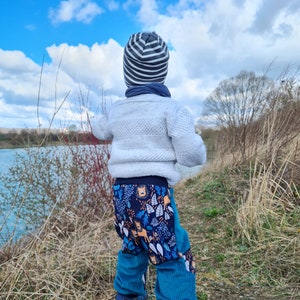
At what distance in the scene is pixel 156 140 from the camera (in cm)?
143

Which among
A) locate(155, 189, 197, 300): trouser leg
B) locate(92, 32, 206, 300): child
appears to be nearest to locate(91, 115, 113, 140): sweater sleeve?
locate(92, 32, 206, 300): child

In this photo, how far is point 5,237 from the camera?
9.02 ft

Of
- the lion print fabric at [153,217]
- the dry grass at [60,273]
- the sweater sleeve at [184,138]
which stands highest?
the sweater sleeve at [184,138]

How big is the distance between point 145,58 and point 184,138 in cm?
42

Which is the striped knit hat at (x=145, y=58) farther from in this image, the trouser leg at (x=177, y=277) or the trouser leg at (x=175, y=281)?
the trouser leg at (x=175, y=281)

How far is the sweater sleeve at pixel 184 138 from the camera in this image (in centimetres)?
137

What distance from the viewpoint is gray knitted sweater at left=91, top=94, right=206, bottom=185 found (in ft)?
4.53

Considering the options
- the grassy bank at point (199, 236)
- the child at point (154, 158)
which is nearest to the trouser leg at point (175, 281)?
the child at point (154, 158)

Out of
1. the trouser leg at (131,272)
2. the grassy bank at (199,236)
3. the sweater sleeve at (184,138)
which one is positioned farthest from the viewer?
the grassy bank at (199,236)

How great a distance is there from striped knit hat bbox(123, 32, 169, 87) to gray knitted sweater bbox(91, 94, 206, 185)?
0.34 ft

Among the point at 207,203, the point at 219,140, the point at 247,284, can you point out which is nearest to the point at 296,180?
the point at 207,203

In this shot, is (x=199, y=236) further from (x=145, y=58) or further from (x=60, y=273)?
(x=145, y=58)

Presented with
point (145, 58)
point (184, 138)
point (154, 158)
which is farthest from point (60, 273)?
point (145, 58)

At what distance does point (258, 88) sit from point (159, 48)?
2.63 metres
